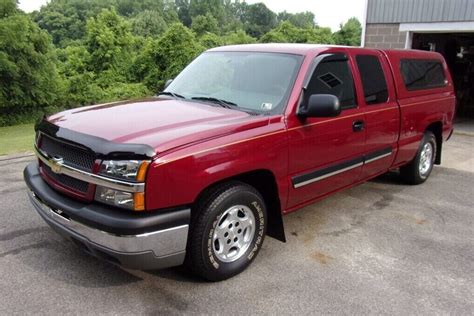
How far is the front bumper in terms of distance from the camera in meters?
2.89

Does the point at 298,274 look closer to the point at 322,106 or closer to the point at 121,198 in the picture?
the point at 322,106

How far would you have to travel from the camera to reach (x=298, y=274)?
366cm

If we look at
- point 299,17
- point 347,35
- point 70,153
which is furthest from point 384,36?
point 299,17

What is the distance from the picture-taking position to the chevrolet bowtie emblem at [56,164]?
131 inches

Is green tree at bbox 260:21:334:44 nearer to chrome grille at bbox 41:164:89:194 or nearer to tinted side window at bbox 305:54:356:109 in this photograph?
tinted side window at bbox 305:54:356:109

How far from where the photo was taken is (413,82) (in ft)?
18.4

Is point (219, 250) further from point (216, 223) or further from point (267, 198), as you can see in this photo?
point (267, 198)

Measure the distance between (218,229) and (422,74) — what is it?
395 cm

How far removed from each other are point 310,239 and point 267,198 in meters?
0.78

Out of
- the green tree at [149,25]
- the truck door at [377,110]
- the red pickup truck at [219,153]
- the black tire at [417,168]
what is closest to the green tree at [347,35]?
the black tire at [417,168]

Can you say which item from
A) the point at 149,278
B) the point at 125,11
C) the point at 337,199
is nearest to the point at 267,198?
the point at 149,278

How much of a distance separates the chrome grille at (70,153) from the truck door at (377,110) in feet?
9.19

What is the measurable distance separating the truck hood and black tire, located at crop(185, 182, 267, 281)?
0.46 m

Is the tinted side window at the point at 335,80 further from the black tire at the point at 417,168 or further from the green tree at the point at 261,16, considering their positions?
the green tree at the point at 261,16
